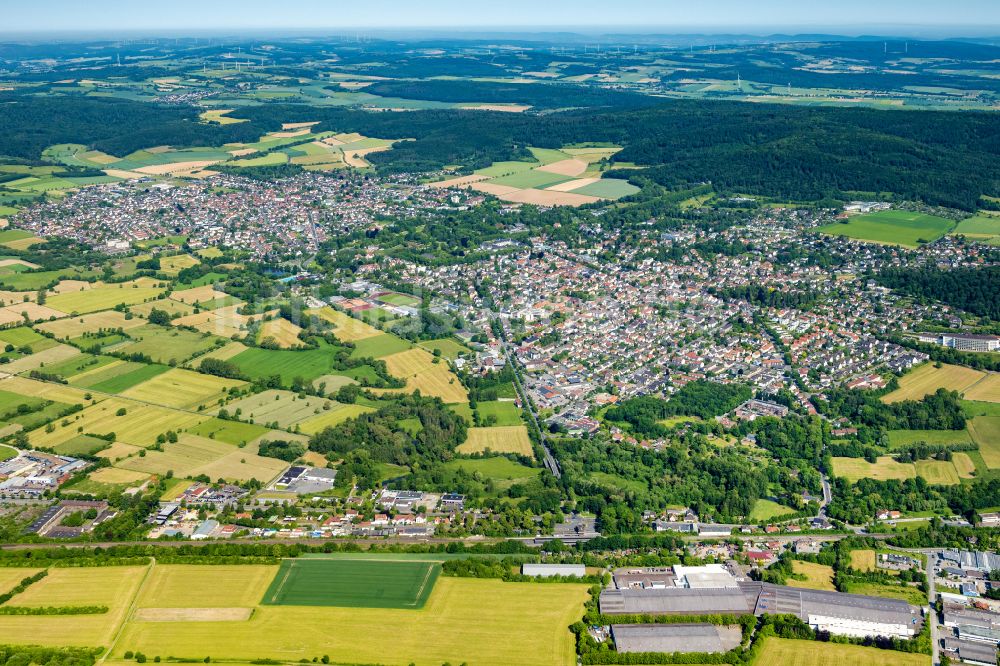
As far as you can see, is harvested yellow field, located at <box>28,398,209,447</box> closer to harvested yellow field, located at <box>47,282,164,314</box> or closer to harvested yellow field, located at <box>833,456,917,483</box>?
harvested yellow field, located at <box>47,282,164,314</box>

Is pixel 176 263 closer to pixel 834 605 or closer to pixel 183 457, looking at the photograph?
pixel 183 457

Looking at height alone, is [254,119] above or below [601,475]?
above

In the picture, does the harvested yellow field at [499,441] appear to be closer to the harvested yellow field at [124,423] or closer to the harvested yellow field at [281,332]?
the harvested yellow field at [124,423]

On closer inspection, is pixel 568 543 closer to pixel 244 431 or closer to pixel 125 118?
pixel 244 431

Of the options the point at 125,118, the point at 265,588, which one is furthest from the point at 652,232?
the point at 125,118

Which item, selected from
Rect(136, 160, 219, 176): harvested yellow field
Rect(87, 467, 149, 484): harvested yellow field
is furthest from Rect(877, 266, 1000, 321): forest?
Rect(136, 160, 219, 176): harvested yellow field

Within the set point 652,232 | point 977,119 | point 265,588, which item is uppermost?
point 977,119

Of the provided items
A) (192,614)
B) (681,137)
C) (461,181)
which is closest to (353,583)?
(192,614)

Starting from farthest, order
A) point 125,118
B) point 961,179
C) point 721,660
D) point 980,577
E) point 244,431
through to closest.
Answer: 1. point 125,118
2. point 961,179
3. point 244,431
4. point 980,577
5. point 721,660

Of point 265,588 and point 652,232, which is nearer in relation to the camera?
point 265,588
